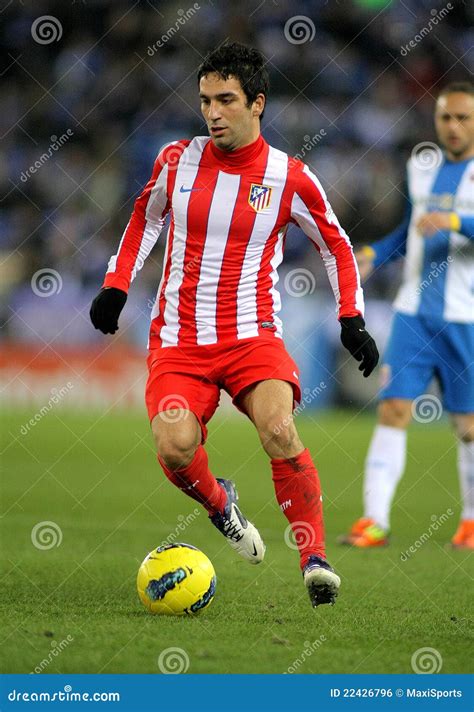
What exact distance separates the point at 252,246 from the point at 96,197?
11683 millimetres

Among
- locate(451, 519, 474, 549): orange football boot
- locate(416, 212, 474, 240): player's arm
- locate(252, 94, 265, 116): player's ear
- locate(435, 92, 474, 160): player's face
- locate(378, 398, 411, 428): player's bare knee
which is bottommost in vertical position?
locate(451, 519, 474, 549): orange football boot

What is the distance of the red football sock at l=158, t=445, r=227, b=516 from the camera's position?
16.4ft

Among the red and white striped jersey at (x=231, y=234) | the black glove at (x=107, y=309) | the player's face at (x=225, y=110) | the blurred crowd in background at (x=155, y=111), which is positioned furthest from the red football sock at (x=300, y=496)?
the blurred crowd in background at (x=155, y=111)

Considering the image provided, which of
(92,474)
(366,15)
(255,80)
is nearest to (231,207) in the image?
(255,80)

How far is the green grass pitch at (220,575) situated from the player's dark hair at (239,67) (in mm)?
2135

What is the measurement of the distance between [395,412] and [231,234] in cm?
240

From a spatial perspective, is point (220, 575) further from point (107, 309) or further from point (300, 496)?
point (107, 309)

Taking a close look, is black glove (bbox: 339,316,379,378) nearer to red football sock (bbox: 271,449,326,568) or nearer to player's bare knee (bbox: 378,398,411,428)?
red football sock (bbox: 271,449,326,568)

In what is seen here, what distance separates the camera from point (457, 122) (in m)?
6.89

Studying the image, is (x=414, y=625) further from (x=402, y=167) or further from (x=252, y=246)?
(x=402, y=167)

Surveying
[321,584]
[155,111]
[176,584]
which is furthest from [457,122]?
[155,111]

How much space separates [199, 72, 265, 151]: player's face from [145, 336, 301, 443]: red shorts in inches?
33.0

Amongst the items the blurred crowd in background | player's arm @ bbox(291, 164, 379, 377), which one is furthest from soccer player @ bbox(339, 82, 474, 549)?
the blurred crowd in background

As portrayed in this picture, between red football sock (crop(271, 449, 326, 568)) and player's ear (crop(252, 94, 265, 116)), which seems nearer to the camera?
red football sock (crop(271, 449, 326, 568))
